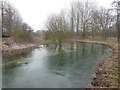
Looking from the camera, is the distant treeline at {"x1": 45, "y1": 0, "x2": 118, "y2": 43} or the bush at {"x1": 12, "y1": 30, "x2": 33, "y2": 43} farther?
the distant treeline at {"x1": 45, "y1": 0, "x2": 118, "y2": 43}

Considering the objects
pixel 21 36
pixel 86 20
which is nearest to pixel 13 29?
pixel 21 36

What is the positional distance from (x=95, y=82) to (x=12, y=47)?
1400cm

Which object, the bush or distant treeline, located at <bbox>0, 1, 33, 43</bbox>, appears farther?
distant treeline, located at <bbox>0, 1, 33, 43</bbox>

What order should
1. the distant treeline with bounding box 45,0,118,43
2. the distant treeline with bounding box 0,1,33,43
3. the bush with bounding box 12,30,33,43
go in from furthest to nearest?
the distant treeline with bounding box 45,0,118,43 → the distant treeline with bounding box 0,1,33,43 → the bush with bounding box 12,30,33,43

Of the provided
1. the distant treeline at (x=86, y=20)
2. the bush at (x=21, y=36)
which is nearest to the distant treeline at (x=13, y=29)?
the bush at (x=21, y=36)

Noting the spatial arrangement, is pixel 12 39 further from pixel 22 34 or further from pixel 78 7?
pixel 78 7

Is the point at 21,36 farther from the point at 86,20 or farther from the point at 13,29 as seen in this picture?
the point at 86,20

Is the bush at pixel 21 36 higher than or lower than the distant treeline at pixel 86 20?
lower

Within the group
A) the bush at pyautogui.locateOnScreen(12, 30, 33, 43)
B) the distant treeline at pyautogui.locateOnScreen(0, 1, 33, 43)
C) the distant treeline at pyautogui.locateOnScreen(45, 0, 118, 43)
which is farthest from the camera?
the distant treeline at pyautogui.locateOnScreen(45, 0, 118, 43)

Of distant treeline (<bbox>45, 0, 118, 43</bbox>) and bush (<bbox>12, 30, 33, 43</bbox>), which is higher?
distant treeline (<bbox>45, 0, 118, 43</bbox>)

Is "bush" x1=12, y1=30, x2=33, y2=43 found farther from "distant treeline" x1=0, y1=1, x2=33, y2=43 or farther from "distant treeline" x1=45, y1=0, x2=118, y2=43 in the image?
"distant treeline" x1=45, y1=0, x2=118, y2=43

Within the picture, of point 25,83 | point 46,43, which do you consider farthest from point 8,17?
point 25,83

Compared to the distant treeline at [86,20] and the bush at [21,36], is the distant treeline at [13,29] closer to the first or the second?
the bush at [21,36]

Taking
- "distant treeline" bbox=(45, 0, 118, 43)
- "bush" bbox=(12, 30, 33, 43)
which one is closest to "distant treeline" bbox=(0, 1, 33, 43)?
"bush" bbox=(12, 30, 33, 43)
